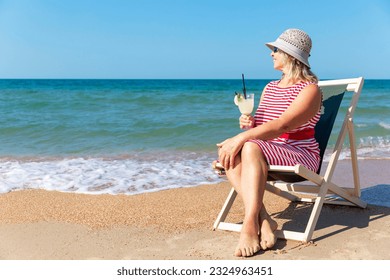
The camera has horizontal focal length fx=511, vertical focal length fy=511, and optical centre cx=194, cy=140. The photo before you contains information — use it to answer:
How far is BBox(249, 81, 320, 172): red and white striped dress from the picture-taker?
3371 mm

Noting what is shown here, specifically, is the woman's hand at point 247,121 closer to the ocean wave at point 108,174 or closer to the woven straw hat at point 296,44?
the woven straw hat at point 296,44

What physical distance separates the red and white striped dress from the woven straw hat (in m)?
0.20

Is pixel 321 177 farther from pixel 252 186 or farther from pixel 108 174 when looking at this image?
pixel 108 174

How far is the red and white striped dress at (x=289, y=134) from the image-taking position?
133 inches

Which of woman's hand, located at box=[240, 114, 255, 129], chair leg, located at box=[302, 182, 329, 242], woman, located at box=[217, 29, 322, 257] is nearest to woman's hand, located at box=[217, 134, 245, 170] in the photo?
woman, located at box=[217, 29, 322, 257]

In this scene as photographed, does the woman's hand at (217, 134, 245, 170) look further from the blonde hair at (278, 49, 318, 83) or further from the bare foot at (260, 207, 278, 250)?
the blonde hair at (278, 49, 318, 83)

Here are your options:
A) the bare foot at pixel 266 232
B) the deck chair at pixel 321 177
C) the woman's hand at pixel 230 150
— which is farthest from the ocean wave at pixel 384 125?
the woman's hand at pixel 230 150

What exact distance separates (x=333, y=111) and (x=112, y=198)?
2.17 meters

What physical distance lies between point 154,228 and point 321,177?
126 centimetres

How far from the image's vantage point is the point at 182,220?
13.0 ft

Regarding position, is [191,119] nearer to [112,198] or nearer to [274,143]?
[112,198]

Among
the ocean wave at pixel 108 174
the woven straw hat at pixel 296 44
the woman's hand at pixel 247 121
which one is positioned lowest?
the ocean wave at pixel 108 174

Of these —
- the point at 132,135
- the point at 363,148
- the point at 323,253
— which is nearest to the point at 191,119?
the point at 132,135

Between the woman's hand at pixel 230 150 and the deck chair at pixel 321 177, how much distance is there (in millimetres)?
243
